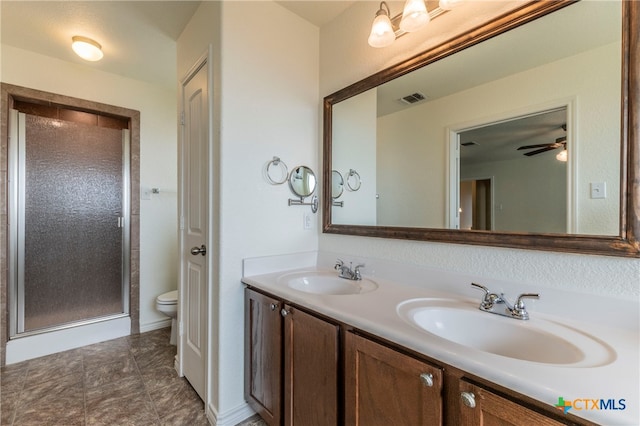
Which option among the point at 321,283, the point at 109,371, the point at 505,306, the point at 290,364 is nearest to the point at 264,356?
the point at 290,364

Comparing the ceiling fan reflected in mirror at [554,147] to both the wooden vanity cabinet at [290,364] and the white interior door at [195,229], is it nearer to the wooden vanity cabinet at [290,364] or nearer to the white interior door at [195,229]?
the wooden vanity cabinet at [290,364]

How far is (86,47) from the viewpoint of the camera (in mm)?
1953

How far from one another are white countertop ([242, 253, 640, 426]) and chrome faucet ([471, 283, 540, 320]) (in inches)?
2.1

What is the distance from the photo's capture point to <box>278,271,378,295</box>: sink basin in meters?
1.46

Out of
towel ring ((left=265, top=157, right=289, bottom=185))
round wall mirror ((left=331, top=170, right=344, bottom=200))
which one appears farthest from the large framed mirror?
towel ring ((left=265, top=157, right=289, bottom=185))

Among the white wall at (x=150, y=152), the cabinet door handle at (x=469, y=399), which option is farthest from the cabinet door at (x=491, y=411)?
the white wall at (x=150, y=152)

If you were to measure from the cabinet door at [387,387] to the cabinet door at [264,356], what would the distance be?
0.44m

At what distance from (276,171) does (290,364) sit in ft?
3.44

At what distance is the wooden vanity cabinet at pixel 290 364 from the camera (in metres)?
1.05

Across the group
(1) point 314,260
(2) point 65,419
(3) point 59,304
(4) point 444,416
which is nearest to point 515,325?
(4) point 444,416

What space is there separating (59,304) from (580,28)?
368 centimetres

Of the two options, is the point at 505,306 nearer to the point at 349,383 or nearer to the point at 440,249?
the point at 440,249

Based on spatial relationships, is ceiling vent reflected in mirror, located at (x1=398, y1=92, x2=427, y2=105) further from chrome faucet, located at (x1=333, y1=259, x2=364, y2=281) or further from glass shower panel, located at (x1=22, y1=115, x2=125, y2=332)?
glass shower panel, located at (x1=22, y1=115, x2=125, y2=332)

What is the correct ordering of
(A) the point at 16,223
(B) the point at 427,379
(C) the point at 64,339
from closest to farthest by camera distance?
(B) the point at 427,379
(A) the point at 16,223
(C) the point at 64,339
